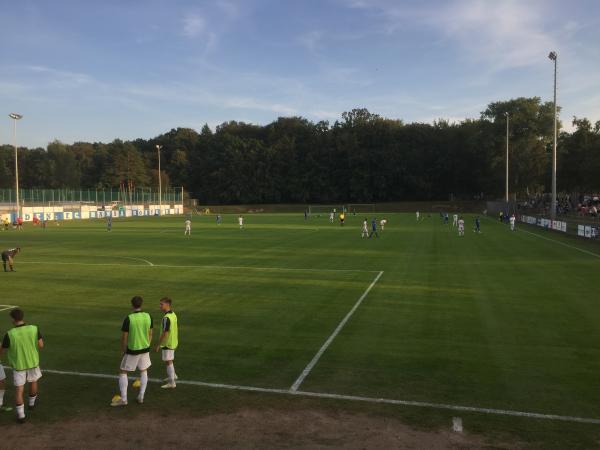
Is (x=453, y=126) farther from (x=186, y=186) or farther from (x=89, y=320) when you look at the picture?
(x=89, y=320)

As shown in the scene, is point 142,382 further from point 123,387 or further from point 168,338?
point 168,338

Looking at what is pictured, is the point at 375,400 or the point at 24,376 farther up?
A: the point at 24,376

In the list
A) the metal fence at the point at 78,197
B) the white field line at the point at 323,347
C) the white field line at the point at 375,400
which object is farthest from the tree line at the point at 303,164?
the white field line at the point at 375,400

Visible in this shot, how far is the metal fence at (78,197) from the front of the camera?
233ft

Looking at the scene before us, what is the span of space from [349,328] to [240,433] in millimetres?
6129

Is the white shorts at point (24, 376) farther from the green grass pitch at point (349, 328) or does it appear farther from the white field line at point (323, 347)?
the white field line at point (323, 347)

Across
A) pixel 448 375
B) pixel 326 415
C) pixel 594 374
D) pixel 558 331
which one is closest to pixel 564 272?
pixel 558 331

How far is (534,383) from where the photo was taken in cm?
917

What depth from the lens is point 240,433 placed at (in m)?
7.29

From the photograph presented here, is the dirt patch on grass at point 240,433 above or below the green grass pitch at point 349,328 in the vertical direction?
below

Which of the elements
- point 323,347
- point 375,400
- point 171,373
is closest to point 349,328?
point 323,347

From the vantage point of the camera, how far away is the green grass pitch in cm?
862

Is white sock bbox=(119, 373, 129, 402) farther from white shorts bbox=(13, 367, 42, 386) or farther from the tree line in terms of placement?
the tree line

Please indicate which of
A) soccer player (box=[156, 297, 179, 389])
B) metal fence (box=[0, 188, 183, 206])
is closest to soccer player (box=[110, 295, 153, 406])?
soccer player (box=[156, 297, 179, 389])
